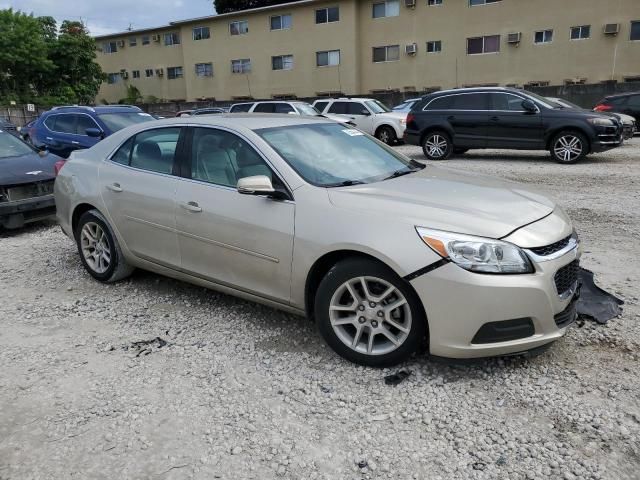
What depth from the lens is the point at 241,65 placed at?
37594 millimetres

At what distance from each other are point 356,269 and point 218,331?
1.35 m

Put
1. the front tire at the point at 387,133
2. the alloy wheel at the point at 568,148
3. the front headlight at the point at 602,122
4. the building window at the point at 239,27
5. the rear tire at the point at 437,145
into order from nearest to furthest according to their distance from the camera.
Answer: the front headlight at the point at 602,122
the alloy wheel at the point at 568,148
the rear tire at the point at 437,145
the front tire at the point at 387,133
the building window at the point at 239,27

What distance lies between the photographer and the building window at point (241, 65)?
122 ft

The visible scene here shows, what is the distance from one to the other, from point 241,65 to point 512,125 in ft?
95.9

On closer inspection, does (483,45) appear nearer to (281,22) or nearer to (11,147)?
(281,22)

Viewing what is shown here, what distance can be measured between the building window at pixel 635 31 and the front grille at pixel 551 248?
94.5 feet

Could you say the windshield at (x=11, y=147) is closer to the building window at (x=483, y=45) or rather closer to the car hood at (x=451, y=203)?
the car hood at (x=451, y=203)

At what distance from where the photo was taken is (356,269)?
10.3 ft

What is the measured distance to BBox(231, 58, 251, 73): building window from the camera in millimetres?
37281

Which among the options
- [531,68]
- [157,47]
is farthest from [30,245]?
[157,47]

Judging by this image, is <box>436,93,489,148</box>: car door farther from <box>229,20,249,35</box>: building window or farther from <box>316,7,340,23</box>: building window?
<box>229,20,249,35</box>: building window

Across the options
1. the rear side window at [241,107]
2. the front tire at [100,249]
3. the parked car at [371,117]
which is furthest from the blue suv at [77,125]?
the parked car at [371,117]

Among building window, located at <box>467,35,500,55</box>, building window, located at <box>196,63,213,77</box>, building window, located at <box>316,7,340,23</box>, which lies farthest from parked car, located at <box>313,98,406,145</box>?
building window, located at <box>196,63,213,77</box>

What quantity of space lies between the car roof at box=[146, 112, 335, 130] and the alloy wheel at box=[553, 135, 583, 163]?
29.7 feet
